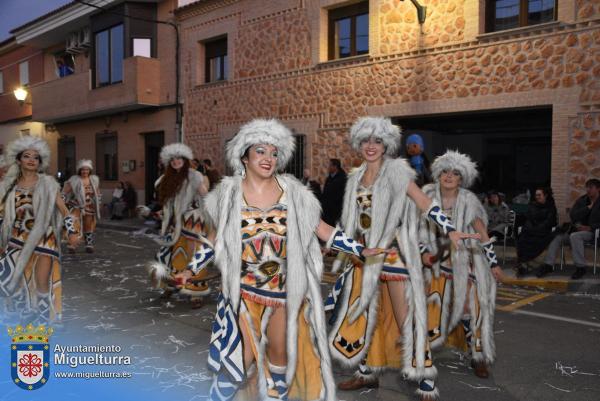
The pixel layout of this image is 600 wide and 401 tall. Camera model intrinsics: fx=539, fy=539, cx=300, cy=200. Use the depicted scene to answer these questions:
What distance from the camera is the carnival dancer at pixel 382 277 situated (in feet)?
12.8

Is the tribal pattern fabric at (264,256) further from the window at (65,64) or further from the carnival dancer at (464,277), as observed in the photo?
the window at (65,64)

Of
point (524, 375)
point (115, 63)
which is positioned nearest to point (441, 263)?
point (524, 375)

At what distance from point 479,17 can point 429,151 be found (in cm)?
572

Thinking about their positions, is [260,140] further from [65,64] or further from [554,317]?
[65,64]

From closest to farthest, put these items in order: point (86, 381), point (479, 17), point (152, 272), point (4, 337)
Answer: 1. point (152, 272)
2. point (86, 381)
3. point (4, 337)
4. point (479, 17)

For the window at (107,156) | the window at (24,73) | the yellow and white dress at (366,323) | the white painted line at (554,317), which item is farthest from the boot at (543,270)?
the window at (24,73)

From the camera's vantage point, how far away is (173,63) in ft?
65.3

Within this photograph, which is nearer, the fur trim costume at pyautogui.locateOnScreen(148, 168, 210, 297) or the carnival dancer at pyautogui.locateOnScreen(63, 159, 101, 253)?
the fur trim costume at pyautogui.locateOnScreen(148, 168, 210, 297)

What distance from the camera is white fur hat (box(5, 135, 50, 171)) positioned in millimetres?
5527

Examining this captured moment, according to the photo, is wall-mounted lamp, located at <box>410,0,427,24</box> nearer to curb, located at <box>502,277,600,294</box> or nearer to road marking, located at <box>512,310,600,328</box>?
curb, located at <box>502,277,600,294</box>

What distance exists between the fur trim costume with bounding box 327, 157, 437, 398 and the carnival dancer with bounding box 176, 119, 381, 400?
2.79ft

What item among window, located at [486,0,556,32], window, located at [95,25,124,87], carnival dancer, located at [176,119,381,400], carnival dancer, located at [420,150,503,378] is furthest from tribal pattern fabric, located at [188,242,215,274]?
window, located at [95,25,124,87]

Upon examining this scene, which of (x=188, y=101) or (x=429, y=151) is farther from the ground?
(x=188, y=101)

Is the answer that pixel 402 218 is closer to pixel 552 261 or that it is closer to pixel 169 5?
pixel 552 261
